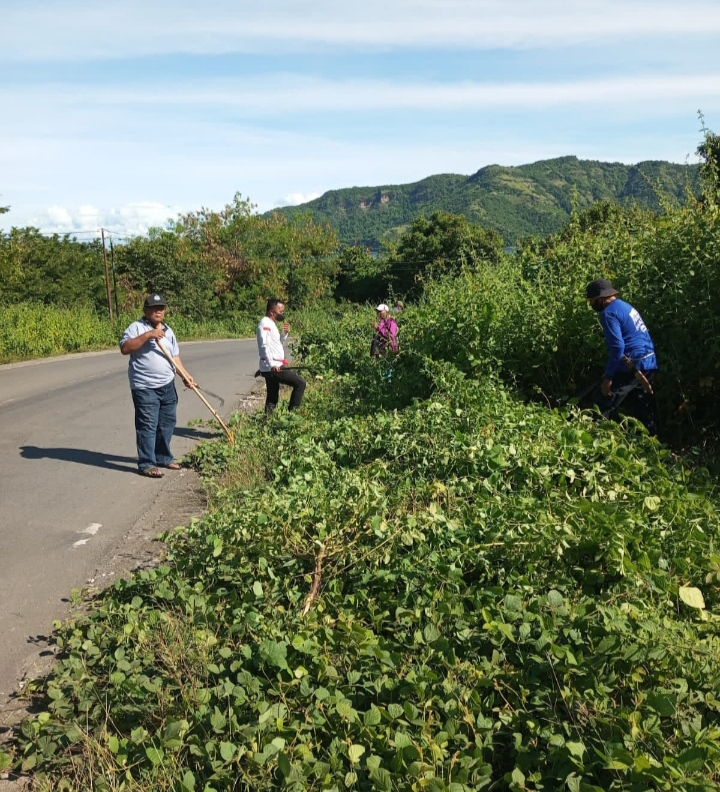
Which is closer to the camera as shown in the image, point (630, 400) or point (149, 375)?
point (630, 400)

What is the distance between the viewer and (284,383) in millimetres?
10047

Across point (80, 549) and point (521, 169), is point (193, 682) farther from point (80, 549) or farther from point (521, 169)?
point (521, 169)

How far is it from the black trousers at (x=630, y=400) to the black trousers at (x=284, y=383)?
394 centimetres

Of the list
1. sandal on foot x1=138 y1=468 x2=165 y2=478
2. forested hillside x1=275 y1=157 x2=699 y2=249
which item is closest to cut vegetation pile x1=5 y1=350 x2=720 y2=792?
sandal on foot x1=138 y1=468 x2=165 y2=478

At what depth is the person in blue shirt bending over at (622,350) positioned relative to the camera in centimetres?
716

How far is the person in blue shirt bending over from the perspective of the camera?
7164mm

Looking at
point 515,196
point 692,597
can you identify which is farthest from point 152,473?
point 515,196

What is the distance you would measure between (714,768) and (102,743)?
2.65 m

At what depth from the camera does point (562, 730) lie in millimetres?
3217

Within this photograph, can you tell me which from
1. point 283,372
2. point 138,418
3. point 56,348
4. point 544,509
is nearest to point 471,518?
point 544,509

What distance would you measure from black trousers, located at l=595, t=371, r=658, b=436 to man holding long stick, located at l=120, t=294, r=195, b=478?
A: 183 inches

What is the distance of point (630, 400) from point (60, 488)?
591cm

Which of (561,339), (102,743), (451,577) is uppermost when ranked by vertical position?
(561,339)

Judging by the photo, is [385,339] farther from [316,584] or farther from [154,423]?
[316,584]
